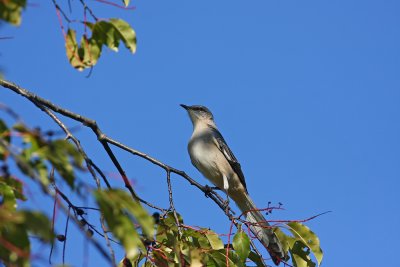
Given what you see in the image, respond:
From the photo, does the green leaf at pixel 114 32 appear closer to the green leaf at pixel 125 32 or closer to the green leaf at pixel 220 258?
the green leaf at pixel 125 32

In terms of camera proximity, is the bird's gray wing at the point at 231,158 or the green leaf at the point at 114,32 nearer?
the green leaf at the point at 114,32

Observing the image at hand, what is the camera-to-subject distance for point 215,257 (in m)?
4.05

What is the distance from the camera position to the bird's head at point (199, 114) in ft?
33.9

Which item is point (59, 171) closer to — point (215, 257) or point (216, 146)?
point (215, 257)

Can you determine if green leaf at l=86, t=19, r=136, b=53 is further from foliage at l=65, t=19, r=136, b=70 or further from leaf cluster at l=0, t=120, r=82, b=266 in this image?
leaf cluster at l=0, t=120, r=82, b=266

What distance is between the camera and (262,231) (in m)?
5.33

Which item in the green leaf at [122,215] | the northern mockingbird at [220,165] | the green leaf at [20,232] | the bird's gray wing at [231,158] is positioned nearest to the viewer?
the green leaf at [20,232]

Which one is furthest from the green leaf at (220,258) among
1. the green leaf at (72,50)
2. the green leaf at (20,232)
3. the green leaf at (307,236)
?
the green leaf at (20,232)

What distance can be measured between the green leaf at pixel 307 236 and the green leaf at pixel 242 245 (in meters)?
0.61

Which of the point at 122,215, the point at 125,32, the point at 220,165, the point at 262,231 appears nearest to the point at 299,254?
the point at 262,231

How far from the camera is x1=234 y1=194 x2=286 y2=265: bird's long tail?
14.9ft

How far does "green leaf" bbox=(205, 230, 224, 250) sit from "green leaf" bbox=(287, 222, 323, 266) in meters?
0.72

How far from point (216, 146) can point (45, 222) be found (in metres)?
7.67

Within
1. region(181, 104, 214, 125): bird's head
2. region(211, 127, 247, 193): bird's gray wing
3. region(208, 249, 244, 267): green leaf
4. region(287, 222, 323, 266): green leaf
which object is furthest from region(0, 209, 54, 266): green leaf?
region(181, 104, 214, 125): bird's head
